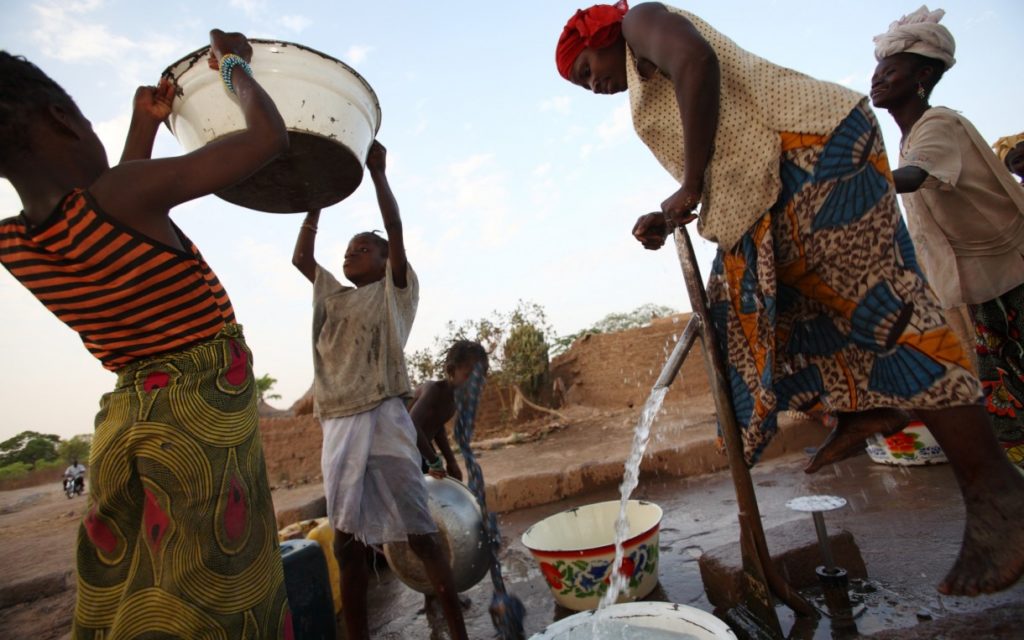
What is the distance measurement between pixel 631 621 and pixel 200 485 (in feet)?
3.70

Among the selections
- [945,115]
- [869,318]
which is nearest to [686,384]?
[945,115]

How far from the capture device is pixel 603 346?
1170 centimetres

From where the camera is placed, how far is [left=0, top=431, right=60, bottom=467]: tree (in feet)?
85.6

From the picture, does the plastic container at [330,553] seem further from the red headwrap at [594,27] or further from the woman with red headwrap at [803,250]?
the red headwrap at [594,27]

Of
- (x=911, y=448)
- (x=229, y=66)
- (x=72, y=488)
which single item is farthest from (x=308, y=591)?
(x=72, y=488)

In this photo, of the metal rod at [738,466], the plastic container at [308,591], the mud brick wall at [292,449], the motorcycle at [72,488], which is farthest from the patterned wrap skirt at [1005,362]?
the motorcycle at [72,488]

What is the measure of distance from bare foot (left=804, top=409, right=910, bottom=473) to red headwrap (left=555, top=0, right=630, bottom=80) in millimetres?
1260

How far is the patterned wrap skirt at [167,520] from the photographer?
3.23 feet

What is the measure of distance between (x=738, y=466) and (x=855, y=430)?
1.06 feet

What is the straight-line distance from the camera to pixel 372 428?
2.25m

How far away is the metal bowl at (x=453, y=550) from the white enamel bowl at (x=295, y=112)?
1.50 meters

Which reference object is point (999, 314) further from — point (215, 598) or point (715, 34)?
point (215, 598)

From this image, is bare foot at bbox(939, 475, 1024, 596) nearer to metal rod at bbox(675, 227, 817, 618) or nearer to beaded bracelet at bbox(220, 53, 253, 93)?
metal rod at bbox(675, 227, 817, 618)

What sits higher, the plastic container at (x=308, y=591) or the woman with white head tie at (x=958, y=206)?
the woman with white head tie at (x=958, y=206)
